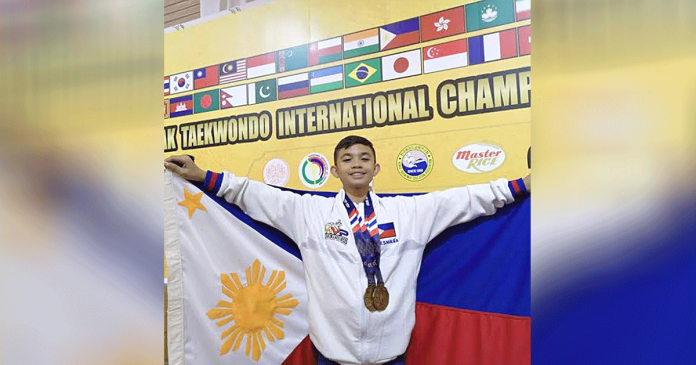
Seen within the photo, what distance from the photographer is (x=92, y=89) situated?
10.8 inches

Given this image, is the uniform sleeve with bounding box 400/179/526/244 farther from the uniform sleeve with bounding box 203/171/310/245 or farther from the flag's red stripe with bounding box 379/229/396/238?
the uniform sleeve with bounding box 203/171/310/245

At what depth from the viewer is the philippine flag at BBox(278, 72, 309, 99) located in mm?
2334

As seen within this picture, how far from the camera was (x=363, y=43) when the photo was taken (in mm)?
2195

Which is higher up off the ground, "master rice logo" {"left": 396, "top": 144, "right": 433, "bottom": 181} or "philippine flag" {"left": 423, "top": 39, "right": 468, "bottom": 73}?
"philippine flag" {"left": 423, "top": 39, "right": 468, "bottom": 73}

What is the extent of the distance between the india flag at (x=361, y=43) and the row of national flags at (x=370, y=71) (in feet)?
0.12

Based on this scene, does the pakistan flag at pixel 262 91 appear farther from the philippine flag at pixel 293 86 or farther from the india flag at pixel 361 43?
the india flag at pixel 361 43

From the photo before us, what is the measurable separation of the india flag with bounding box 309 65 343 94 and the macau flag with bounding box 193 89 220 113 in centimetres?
50

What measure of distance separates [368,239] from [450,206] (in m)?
0.30

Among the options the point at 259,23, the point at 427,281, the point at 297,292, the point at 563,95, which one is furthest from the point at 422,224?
the point at 563,95

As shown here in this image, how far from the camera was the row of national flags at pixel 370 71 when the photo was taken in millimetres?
1936

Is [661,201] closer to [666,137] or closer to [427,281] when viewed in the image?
[666,137]

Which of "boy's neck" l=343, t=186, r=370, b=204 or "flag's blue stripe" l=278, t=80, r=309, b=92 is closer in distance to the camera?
"boy's neck" l=343, t=186, r=370, b=204

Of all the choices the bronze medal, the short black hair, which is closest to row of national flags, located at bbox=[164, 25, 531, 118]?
the short black hair

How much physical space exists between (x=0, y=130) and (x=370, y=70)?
1975mm
